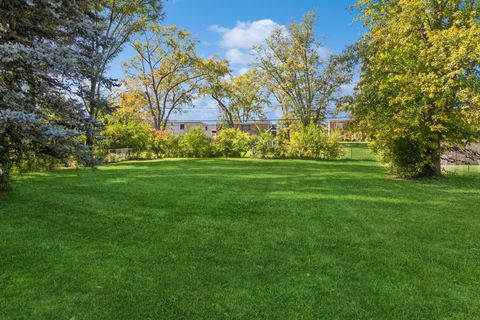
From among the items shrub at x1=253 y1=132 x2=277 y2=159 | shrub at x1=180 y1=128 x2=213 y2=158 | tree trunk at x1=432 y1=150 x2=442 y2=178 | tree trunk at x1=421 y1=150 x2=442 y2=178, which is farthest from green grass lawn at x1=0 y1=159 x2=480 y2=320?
shrub at x1=180 y1=128 x2=213 y2=158

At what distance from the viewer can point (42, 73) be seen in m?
4.88

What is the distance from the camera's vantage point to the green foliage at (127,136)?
2292 cm

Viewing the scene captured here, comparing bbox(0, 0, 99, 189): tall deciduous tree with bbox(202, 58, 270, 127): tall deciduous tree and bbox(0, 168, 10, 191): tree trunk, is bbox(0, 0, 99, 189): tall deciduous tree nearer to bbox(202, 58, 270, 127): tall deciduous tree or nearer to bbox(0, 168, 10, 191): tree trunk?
bbox(0, 168, 10, 191): tree trunk

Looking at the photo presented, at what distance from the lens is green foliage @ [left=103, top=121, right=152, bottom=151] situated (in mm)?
22922


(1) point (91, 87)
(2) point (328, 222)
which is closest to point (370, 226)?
(2) point (328, 222)

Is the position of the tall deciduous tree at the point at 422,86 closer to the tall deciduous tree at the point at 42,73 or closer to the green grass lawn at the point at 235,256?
the green grass lawn at the point at 235,256

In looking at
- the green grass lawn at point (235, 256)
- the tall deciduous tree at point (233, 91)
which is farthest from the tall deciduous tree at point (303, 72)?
the green grass lawn at point (235, 256)

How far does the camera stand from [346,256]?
15.2 ft

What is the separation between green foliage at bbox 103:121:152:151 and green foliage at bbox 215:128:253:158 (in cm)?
499

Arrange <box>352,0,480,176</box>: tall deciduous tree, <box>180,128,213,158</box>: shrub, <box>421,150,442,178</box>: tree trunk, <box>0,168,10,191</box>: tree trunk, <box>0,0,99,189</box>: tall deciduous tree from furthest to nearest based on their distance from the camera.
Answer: <box>180,128,213,158</box>: shrub
<box>421,150,442,178</box>: tree trunk
<box>352,0,480,176</box>: tall deciduous tree
<box>0,168,10,191</box>: tree trunk
<box>0,0,99,189</box>: tall deciduous tree

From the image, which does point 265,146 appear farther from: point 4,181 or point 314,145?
point 4,181

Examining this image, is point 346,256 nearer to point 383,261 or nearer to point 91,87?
point 383,261

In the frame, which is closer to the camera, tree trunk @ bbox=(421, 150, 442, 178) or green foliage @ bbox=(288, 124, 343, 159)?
tree trunk @ bbox=(421, 150, 442, 178)

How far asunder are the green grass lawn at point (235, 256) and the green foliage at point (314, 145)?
15906 mm
